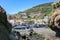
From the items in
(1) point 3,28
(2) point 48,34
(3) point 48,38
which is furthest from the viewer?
(2) point 48,34

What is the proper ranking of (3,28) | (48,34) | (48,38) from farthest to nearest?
1. (48,34)
2. (48,38)
3. (3,28)

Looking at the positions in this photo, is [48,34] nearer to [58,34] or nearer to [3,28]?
[58,34]

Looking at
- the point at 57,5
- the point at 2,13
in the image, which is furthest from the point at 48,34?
the point at 2,13

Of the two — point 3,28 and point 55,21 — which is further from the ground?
point 3,28

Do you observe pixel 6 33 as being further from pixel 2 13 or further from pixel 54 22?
pixel 54 22

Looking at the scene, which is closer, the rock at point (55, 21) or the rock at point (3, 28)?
the rock at point (3, 28)

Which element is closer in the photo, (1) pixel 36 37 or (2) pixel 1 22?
(2) pixel 1 22

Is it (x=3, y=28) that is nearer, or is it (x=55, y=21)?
(x=3, y=28)

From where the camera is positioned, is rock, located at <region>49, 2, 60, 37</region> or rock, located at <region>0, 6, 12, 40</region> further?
rock, located at <region>49, 2, 60, 37</region>

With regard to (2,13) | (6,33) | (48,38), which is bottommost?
(48,38)

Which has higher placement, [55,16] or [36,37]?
[55,16]

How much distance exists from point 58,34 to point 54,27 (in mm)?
1163

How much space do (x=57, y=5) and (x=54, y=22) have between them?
317 cm

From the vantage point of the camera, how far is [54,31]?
1459 inches
